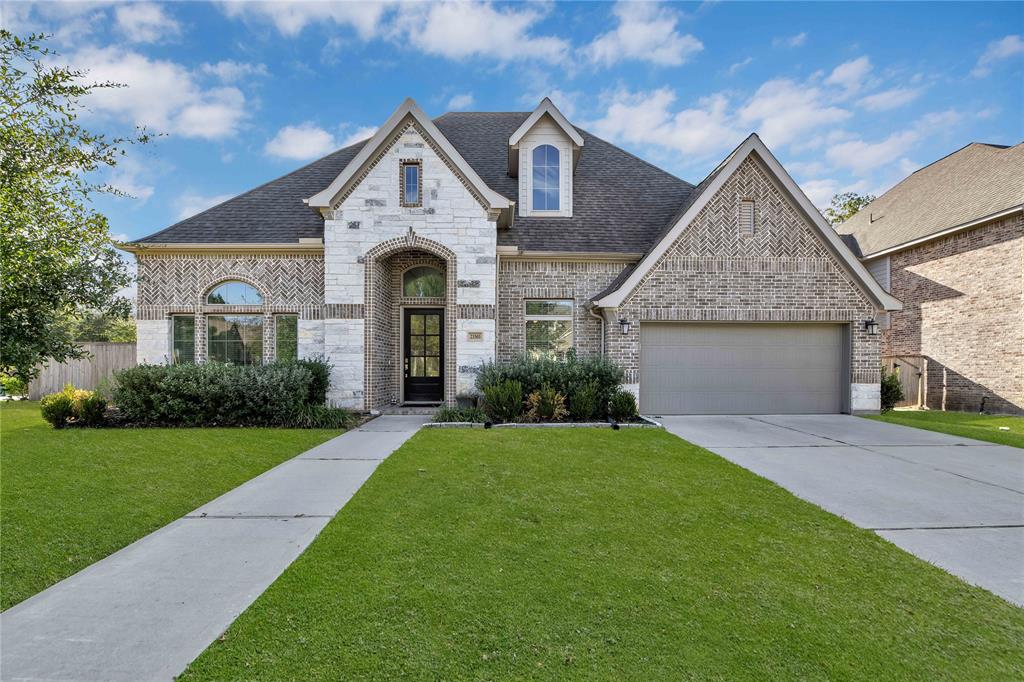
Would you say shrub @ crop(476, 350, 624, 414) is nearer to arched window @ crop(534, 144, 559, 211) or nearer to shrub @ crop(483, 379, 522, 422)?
shrub @ crop(483, 379, 522, 422)

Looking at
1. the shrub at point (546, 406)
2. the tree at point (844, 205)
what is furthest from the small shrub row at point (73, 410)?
the tree at point (844, 205)

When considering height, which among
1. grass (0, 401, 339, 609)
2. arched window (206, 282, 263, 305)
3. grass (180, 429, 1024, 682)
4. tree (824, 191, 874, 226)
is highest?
tree (824, 191, 874, 226)

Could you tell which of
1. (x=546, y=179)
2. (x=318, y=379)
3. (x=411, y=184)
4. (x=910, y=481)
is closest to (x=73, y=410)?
(x=318, y=379)

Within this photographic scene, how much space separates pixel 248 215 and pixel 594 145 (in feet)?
35.6

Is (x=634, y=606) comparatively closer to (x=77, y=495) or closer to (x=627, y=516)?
(x=627, y=516)

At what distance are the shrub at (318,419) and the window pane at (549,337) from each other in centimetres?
487

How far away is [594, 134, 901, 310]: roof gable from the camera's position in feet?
34.4

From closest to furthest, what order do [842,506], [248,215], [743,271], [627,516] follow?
1. [627,516]
2. [842,506]
3. [743,271]
4. [248,215]

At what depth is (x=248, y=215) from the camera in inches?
473

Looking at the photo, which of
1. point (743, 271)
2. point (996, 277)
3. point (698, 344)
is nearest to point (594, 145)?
point (743, 271)

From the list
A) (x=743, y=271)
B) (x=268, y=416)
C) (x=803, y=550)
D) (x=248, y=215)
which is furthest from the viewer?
(x=248, y=215)

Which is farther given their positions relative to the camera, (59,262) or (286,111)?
(286,111)

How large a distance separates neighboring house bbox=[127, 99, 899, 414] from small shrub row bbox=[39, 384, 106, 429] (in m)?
2.65

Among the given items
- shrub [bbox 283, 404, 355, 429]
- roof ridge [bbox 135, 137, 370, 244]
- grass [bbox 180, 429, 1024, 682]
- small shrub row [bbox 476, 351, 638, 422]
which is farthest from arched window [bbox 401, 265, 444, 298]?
grass [bbox 180, 429, 1024, 682]
